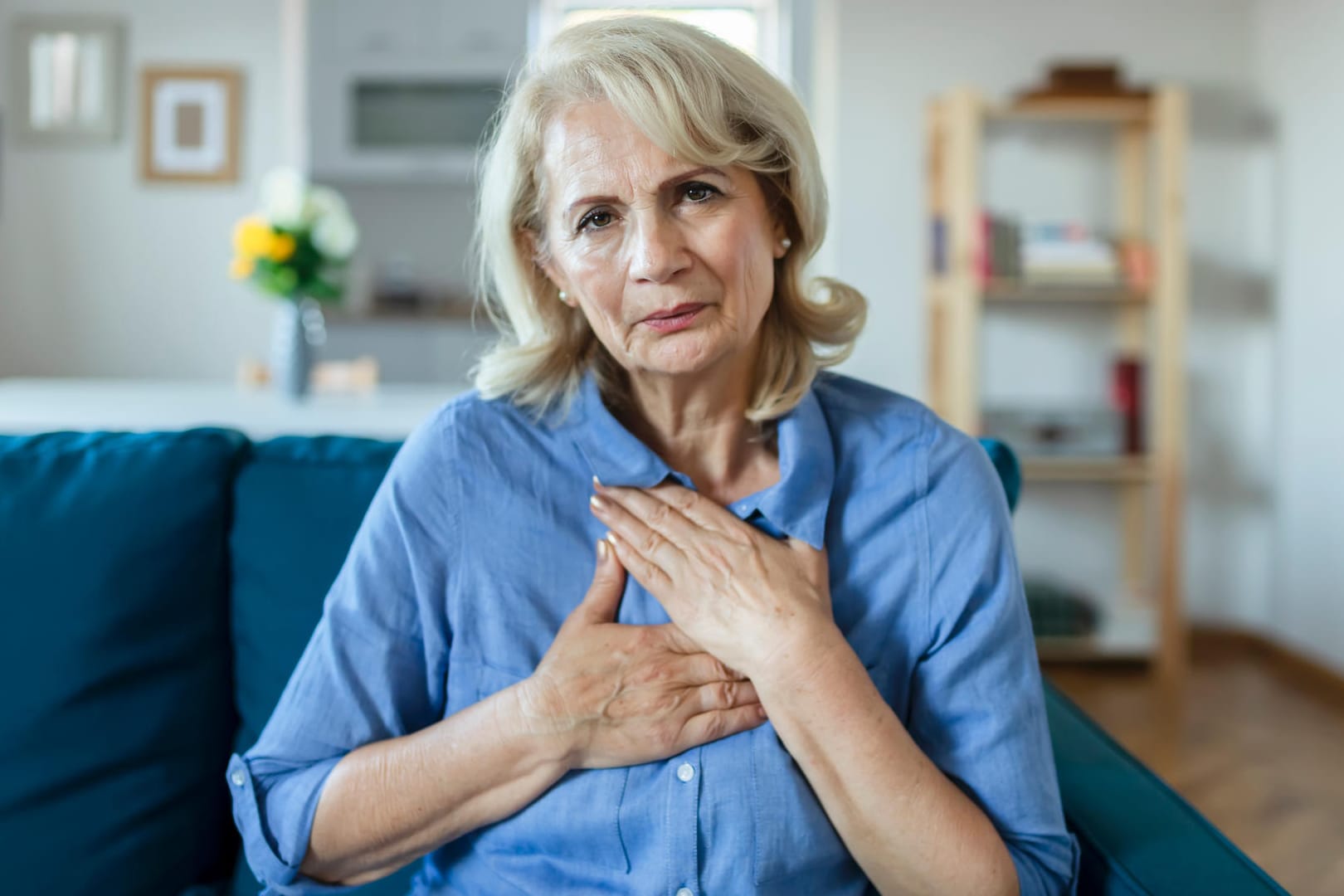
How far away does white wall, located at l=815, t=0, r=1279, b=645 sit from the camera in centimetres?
423

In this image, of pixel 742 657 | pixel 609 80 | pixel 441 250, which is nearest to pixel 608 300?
pixel 609 80

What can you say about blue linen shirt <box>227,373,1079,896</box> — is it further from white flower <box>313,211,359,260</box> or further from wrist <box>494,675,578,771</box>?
white flower <box>313,211,359,260</box>

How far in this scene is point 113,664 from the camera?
1.24 meters

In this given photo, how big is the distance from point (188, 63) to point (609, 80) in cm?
444

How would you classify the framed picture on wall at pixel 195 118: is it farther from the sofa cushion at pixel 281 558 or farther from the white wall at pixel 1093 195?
the sofa cushion at pixel 281 558

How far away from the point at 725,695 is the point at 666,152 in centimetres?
51

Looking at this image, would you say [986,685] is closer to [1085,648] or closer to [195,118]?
[1085,648]

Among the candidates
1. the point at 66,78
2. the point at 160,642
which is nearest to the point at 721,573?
the point at 160,642

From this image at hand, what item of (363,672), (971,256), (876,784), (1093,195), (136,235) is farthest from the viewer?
(136,235)

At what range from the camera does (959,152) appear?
379 centimetres

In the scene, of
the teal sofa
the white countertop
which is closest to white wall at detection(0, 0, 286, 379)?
the white countertop

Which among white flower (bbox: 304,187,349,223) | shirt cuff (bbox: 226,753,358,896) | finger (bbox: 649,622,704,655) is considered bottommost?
shirt cuff (bbox: 226,753,358,896)

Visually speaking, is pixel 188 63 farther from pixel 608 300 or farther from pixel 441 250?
pixel 608 300

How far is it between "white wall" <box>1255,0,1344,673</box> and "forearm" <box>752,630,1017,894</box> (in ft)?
10.5
